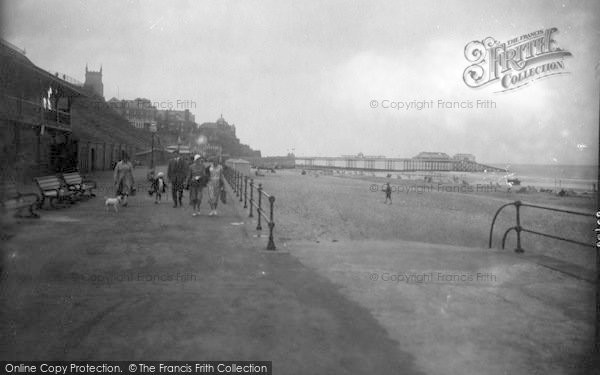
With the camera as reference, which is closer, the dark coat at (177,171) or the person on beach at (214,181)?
the person on beach at (214,181)

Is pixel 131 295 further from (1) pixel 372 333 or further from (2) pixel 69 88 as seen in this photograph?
(2) pixel 69 88

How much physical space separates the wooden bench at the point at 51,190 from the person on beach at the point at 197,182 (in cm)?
398

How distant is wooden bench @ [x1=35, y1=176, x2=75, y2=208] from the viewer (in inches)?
462

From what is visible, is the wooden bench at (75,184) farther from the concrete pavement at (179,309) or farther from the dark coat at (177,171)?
the concrete pavement at (179,309)

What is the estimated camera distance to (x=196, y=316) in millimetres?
4129

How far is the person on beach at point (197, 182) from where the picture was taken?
12.1m

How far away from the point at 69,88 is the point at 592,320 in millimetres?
26095

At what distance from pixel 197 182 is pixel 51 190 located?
14.5ft

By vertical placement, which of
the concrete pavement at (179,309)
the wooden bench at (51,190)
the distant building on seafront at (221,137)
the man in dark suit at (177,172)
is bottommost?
the concrete pavement at (179,309)

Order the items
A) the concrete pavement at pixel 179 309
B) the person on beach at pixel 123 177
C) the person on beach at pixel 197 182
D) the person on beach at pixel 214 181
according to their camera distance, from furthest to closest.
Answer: the person on beach at pixel 123 177 < the person on beach at pixel 197 182 < the person on beach at pixel 214 181 < the concrete pavement at pixel 179 309

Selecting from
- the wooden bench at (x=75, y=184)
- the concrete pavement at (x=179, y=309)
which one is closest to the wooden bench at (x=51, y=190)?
the wooden bench at (x=75, y=184)

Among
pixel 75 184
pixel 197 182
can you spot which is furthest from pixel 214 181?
pixel 75 184

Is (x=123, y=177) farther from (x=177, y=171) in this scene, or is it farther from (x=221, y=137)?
(x=221, y=137)

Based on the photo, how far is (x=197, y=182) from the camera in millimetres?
12094
